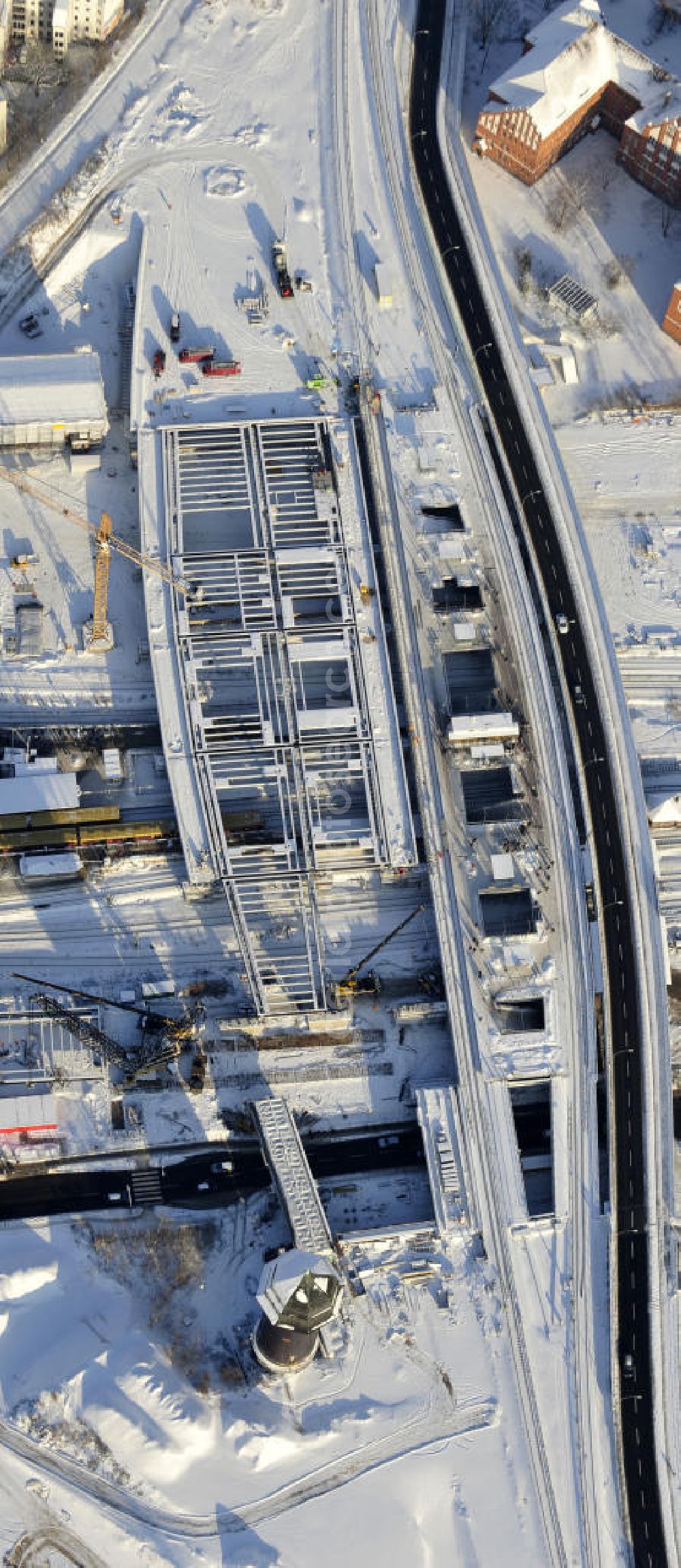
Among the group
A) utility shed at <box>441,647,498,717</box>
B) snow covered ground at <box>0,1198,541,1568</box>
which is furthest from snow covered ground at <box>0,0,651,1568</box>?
utility shed at <box>441,647,498,717</box>

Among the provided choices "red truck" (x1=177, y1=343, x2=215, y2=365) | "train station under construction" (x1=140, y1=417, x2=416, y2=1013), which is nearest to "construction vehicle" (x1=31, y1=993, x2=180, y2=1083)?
"train station under construction" (x1=140, y1=417, x2=416, y2=1013)

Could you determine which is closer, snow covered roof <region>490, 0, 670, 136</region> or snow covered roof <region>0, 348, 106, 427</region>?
snow covered roof <region>0, 348, 106, 427</region>

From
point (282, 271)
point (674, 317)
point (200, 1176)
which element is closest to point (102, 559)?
point (282, 271)

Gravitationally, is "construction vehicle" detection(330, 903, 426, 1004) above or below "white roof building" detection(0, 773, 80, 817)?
below

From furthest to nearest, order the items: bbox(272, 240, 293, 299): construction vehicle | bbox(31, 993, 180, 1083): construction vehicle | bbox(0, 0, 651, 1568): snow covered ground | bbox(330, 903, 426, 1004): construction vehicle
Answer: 1. bbox(272, 240, 293, 299): construction vehicle
2. bbox(330, 903, 426, 1004): construction vehicle
3. bbox(31, 993, 180, 1083): construction vehicle
4. bbox(0, 0, 651, 1568): snow covered ground

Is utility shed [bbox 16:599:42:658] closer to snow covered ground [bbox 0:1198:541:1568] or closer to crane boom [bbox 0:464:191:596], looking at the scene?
crane boom [bbox 0:464:191:596]

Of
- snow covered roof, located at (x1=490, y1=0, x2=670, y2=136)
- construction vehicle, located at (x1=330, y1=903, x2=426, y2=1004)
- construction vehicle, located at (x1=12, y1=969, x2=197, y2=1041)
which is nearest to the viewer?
construction vehicle, located at (x1=12, y1=969, x2=197, y2=1041)

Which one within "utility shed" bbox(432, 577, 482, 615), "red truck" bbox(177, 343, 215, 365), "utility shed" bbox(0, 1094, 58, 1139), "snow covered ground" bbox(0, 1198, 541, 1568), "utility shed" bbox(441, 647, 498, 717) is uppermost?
"red truck" bbox(177, 343, 215, 365)
